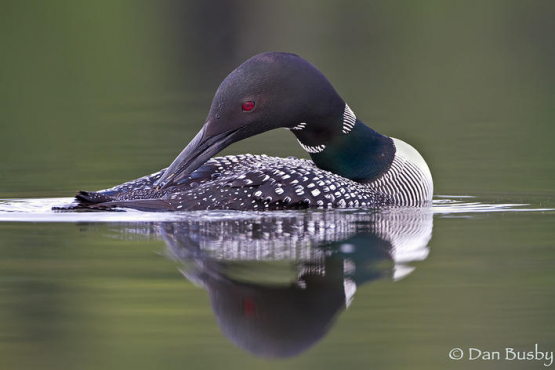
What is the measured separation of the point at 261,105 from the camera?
6.07 m

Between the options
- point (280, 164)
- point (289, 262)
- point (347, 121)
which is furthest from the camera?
point (347, 121)

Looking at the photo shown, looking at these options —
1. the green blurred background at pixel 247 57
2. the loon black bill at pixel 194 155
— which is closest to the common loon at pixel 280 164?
the loon black bill at pixel 194 155

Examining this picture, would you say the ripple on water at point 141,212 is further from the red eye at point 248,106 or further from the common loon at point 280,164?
the red eye at point 248,106

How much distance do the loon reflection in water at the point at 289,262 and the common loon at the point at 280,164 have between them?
0.16 m

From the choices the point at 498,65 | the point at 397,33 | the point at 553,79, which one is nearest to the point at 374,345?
the point at 553,79

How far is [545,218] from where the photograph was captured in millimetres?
5965

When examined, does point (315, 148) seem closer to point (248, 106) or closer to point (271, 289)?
point (248, 106)

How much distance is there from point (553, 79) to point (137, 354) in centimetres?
1334

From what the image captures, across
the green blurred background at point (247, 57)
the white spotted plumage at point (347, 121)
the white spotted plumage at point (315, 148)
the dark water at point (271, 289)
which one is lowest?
the dark water at point (271, 289)

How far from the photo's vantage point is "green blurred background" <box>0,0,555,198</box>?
8.63 m

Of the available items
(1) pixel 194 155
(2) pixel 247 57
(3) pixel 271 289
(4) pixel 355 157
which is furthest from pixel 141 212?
(2) pixel 247 57

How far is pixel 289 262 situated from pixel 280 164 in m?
1.58

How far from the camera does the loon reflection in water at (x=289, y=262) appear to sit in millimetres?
3855

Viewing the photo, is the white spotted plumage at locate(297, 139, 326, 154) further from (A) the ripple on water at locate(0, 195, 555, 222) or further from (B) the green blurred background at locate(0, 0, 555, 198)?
(B) the green blurred background at locate(0, 0, 555, 198)
